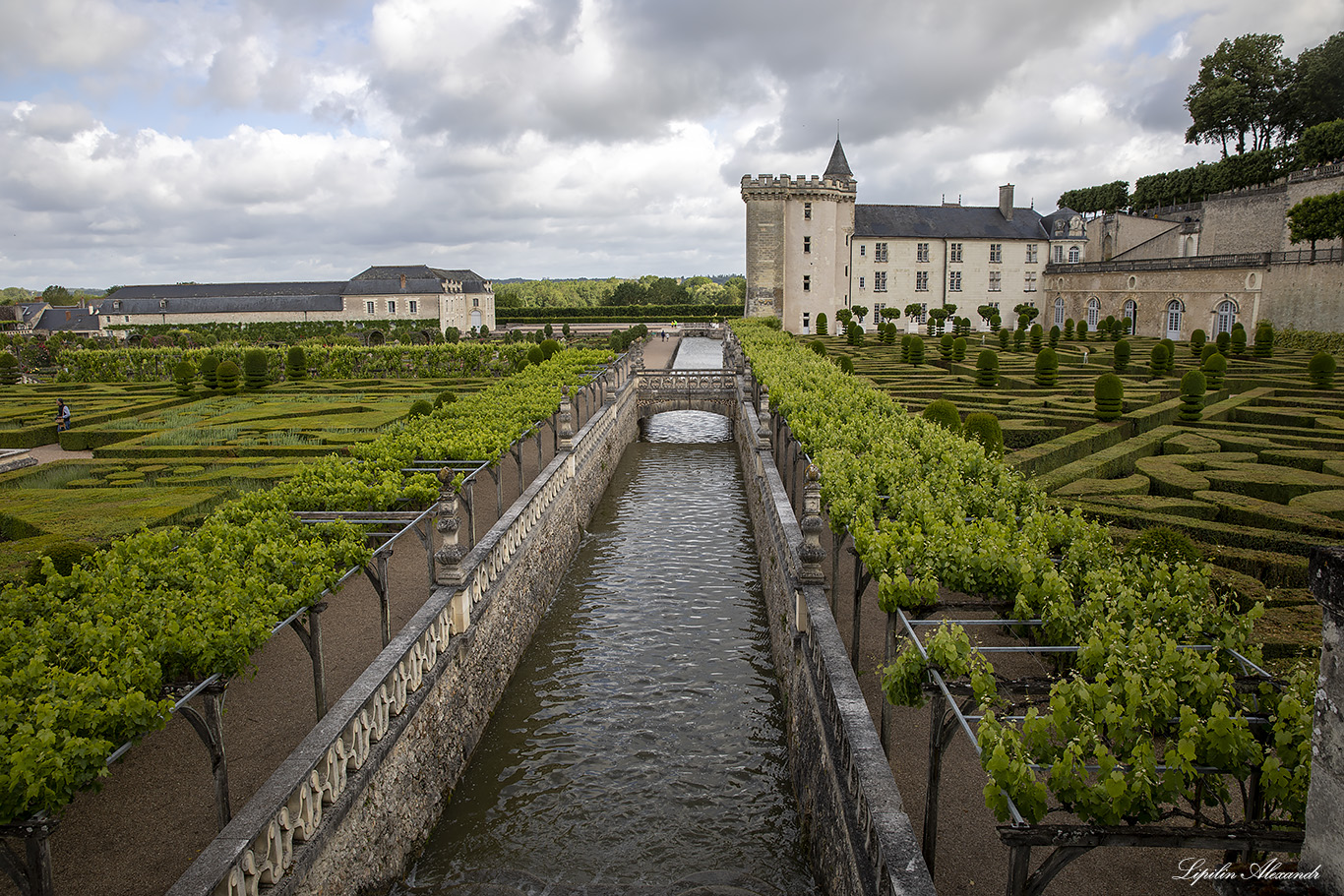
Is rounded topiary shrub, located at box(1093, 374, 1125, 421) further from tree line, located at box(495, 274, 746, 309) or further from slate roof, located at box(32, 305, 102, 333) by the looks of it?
slate roof, located at box(32, 305, 102, 333)

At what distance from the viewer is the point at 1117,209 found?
7206cm

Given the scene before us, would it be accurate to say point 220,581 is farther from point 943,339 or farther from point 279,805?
point 943,339

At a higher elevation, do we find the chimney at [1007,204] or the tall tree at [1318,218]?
the chimney at [1007,204]

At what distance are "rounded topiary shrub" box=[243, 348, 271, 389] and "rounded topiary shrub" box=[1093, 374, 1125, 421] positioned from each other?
112 feet

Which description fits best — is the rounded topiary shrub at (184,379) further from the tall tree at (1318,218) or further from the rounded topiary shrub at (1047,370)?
the tall tree at (1318,218)

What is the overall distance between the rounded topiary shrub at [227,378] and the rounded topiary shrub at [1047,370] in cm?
3355

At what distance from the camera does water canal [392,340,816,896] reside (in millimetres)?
8492

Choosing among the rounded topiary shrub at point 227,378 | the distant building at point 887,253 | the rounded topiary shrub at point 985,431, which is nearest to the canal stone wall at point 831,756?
the rounded topiary shrub at point 985,431

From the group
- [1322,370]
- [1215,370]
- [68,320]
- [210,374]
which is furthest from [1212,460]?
[68,320]

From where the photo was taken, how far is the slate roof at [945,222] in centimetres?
6525

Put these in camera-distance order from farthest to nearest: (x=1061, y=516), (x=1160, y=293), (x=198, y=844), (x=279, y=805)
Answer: (x=1160, y=293) < (x=1061, y=516) < (x=198, y=844) < (x=279, y=805)

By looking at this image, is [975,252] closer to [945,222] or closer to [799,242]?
[945,222]

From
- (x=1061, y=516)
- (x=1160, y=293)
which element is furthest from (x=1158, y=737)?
(x=1160, y=293)

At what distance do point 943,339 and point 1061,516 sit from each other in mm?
34727
